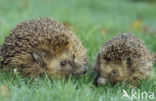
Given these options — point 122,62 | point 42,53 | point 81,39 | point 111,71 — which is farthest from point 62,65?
point 81,39

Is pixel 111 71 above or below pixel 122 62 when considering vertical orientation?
below

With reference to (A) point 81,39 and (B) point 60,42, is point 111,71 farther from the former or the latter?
(A) point 81,39

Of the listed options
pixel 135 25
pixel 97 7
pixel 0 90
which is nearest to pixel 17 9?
pixel 135 25

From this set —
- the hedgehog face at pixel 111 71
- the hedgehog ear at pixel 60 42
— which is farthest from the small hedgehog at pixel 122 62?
the hedgehog ear at pixel 60 42

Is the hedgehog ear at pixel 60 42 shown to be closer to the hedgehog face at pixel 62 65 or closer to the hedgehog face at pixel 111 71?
the hedgehog face at pixel 62 65

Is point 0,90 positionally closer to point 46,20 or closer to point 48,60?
point 48,60

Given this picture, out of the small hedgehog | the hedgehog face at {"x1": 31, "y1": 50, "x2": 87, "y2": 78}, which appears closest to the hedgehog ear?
the hedgehog face at {"x1": 31, "y1": 50, "x2": 87, "y2": 78}

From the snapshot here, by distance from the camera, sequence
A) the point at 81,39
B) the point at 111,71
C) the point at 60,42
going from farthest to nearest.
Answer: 1. the point at 81,39
2. the point at 111,71
3. the point at 60,42
